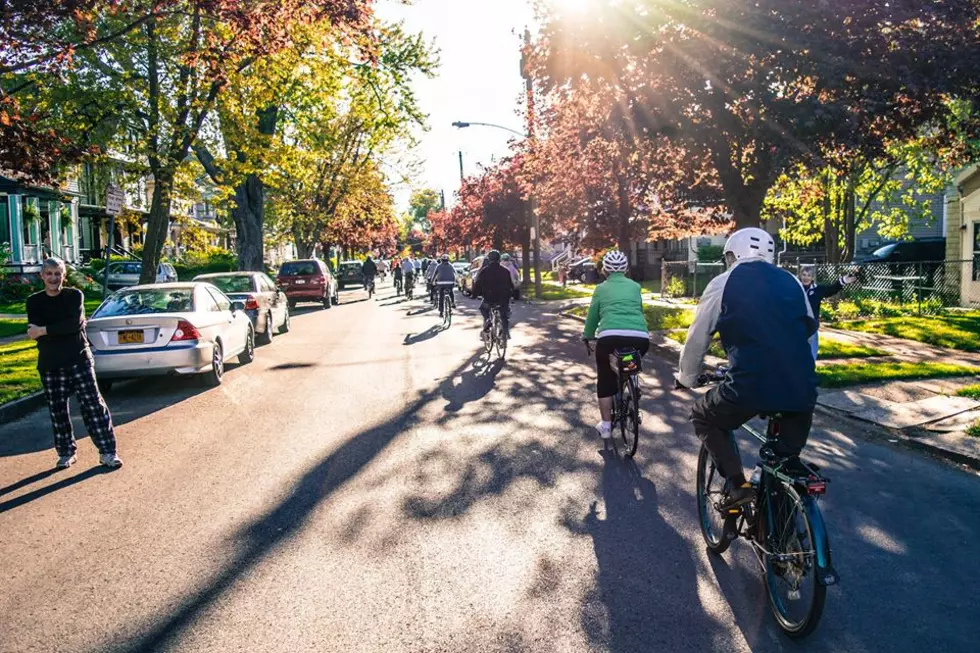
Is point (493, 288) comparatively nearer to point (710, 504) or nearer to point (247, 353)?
point (247, 353)

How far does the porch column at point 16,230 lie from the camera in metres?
34.4

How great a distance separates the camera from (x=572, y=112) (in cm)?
1916

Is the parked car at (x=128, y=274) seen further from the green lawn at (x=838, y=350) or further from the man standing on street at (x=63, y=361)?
the man standing on street at (x=63, y=361)

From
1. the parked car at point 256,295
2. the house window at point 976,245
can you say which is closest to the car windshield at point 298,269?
the parked car at point 256,295

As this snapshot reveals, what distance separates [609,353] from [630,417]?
618 millimetres

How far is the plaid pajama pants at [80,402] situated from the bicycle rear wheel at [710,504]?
16.4ft

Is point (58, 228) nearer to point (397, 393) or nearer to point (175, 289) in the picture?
point (175, 289)

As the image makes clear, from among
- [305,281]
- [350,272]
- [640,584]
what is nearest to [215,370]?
[640,584]

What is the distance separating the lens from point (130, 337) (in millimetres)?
10555

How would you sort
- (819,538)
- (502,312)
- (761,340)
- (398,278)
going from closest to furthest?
(819,538) → (761,340) → (502,312) → (398,278)

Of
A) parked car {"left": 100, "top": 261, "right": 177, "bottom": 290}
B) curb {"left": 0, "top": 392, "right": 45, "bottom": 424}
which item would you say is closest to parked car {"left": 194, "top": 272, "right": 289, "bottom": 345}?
curb {"left": 0, "top": 392, "right": 45, "bottom": 424}

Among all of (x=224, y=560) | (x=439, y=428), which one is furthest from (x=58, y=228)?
(x=224, y=560)

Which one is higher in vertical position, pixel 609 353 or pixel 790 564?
pixel 609 353

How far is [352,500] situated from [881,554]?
11.4ft
